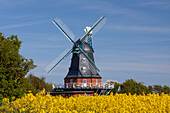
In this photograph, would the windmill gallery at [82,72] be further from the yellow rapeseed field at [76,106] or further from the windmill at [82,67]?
the yellow rapeseed field at [76,106]

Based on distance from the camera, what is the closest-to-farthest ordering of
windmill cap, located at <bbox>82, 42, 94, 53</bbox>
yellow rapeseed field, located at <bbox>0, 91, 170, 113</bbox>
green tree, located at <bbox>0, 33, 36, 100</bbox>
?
yellow rapeseed field, located at <bbox>0, 91, 170, 113</bbox> < green tree, located at <bbox>0, 33, 36, 100</bbox> < windmill cap, located at <bbox>82, 42, 94, 53</bbox>

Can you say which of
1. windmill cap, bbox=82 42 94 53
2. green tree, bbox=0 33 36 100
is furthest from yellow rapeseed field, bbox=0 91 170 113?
windmill cap, bbox=82 42 94 53

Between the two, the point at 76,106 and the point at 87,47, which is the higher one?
the point at 87,47

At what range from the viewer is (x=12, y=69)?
905 inches

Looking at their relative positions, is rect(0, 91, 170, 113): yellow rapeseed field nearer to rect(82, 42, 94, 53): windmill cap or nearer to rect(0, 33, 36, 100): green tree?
rect(0, 33, 36, 100): green tree

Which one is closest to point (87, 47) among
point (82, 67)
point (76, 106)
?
point (82, 67)

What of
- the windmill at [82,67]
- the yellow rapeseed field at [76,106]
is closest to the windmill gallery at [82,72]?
the windmill at [82,67]

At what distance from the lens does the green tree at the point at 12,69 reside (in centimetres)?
2242

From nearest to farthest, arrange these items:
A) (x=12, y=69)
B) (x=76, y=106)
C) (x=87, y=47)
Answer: (x=76, y=106)
(x=12, y=69)
(x=87, y=47)

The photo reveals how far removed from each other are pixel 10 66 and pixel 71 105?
46.9 feet

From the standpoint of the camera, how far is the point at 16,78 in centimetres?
2372

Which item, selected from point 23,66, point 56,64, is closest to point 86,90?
point 56,64

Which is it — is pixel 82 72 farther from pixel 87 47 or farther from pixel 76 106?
pixel 76 106

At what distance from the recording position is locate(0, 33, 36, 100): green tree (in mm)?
22422
